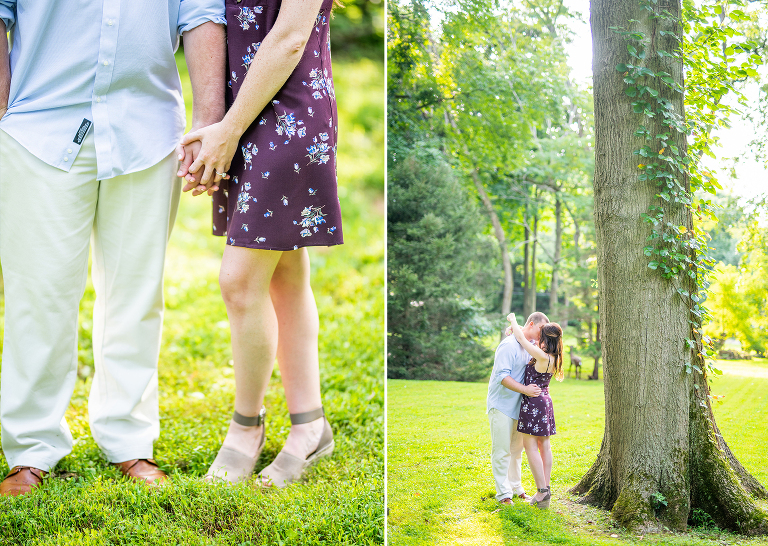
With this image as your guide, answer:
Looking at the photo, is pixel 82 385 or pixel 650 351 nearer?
pixel 650 351

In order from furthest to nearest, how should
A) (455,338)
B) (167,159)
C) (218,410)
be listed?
(218,410), (455,338), (167,159)

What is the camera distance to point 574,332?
6.42ft

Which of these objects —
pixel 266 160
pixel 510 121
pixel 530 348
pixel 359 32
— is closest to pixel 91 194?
pixel 266 160

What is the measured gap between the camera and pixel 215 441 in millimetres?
2355

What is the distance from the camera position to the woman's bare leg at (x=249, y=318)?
184 cm

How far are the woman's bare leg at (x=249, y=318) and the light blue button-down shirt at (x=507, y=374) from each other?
28.9 inches

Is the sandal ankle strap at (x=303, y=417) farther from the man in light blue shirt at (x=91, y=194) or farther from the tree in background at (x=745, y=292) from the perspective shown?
the tree in background at (x=745, y=292)

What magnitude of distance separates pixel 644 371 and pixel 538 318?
0.36 meters

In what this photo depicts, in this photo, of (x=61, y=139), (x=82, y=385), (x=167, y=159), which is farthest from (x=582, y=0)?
(x=82, y=385)

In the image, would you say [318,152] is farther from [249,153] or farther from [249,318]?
[249,318]

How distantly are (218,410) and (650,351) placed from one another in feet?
5.72

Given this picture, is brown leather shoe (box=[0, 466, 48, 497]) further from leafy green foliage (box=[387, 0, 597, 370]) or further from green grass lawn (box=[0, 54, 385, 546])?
leafy green foliage (box=[387, 0, 597, 370])

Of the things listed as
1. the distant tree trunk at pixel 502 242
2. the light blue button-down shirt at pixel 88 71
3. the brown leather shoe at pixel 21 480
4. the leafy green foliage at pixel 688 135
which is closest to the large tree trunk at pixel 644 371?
the leafy green foliage at pixel 688 135

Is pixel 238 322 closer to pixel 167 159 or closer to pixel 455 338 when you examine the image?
pixel 167 159
